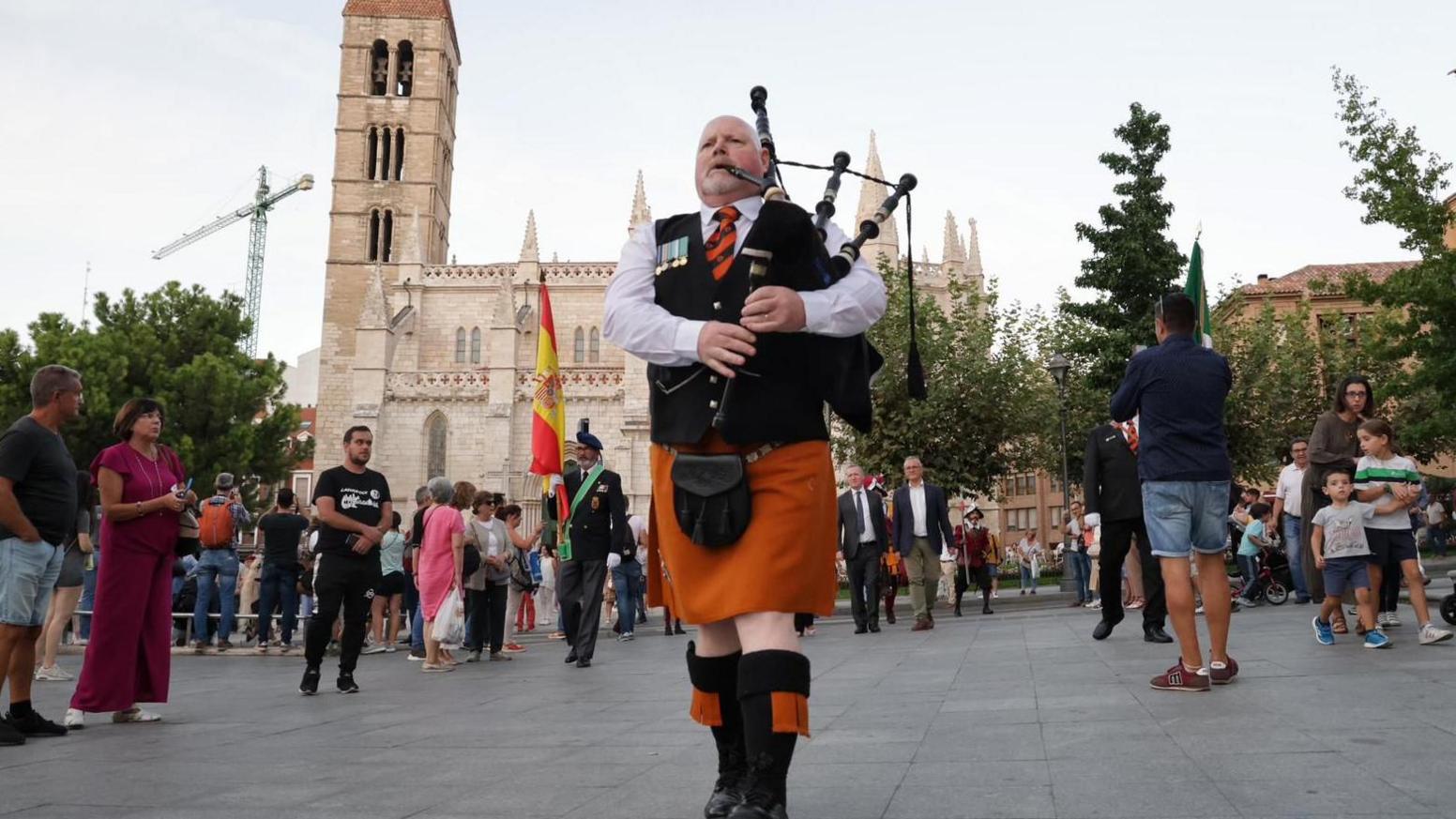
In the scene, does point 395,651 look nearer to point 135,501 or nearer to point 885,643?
point 885,643

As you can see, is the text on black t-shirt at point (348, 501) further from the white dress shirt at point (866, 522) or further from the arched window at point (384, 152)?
the arched window at point (384, 152)

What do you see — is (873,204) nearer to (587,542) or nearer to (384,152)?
(384,152)

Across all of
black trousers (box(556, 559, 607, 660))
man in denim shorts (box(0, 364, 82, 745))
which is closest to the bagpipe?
man in denim shorts (box(0, 364, 82, 745))

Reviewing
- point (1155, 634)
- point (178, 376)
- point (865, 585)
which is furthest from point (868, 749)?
point (178, 376)

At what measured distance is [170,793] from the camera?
12.5ft

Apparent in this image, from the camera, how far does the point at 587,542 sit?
10125 millimetres

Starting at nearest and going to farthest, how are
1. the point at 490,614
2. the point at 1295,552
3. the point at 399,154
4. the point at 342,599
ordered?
the point at 342,599 → the point at 490,614 → the point at 1295,552 → the point at 399,154

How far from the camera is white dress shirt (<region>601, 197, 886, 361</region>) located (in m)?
3.08

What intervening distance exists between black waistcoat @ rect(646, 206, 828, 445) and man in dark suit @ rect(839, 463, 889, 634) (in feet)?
33.2

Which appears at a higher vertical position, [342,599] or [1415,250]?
[1415,250]

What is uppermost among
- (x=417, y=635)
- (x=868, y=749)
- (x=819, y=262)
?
(x=819, y=262)

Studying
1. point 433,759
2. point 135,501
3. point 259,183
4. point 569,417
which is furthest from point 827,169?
point 259,183

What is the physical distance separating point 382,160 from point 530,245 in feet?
36.9

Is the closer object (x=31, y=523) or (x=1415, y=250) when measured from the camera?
(x=31, y=523)
